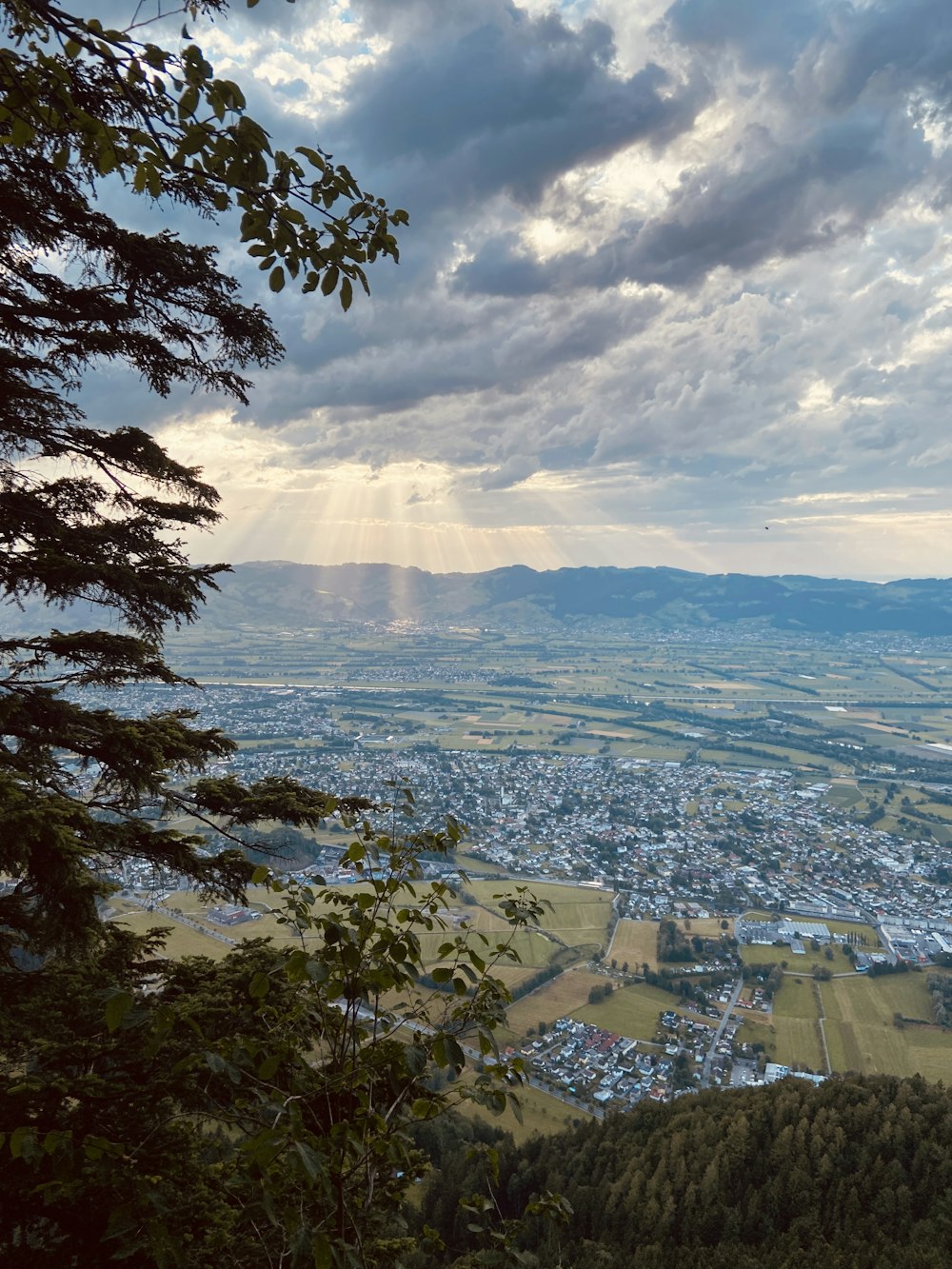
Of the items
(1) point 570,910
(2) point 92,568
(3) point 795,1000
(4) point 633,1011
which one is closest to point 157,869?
(2) point 92,568

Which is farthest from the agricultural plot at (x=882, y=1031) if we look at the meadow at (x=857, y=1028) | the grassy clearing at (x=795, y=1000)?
the grassy clearing at (x=795, y=1000)

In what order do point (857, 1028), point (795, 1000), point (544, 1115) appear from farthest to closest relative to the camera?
1. point (795, 1000)
2. point (857, 1028)
3. point (544, 1115)

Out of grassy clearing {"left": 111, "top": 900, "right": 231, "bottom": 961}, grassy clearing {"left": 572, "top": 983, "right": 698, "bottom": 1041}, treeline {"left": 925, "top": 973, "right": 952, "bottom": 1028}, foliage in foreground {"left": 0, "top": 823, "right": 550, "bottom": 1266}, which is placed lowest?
grassy clearing {"left": 572, "top": 983, "right": 698, "bottom": 1041}

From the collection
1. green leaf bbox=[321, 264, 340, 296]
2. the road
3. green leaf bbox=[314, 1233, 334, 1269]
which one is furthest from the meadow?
green leaf bbox=[321, 264, 340, 296]

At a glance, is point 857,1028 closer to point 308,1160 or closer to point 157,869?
point 157,869

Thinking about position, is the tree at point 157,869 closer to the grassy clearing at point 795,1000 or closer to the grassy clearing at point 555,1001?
the grassy clearing at point 555,1001

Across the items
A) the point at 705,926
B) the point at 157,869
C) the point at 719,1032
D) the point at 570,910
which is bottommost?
the point at 705,926

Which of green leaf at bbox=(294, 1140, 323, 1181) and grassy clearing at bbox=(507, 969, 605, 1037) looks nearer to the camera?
green leaf at bbox=(294, 1140, 323, 1181)

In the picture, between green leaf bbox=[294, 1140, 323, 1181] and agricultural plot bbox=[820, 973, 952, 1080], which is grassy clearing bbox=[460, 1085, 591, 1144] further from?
green leaf bbox=[294, 1140, 323, 1181]
